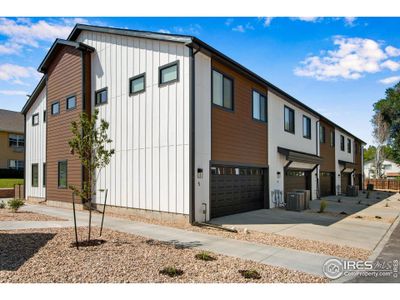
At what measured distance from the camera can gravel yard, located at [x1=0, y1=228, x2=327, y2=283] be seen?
514 cm

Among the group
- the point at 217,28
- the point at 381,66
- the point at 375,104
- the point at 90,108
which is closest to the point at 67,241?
the point at 217,28

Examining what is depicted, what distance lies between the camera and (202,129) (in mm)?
11039

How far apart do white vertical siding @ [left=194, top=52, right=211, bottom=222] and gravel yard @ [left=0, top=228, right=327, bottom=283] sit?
334 centimetres

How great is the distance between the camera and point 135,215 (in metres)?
12.4

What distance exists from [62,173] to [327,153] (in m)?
20.9

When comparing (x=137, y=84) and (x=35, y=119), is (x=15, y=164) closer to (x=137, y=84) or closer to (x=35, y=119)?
(x=35, y=119)

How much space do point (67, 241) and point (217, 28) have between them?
A: 793 cm

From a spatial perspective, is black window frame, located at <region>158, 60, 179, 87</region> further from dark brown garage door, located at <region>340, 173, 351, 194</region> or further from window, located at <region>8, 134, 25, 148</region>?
window, located at <region>8, 134, 25, 148</region>

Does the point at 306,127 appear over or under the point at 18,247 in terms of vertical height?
over

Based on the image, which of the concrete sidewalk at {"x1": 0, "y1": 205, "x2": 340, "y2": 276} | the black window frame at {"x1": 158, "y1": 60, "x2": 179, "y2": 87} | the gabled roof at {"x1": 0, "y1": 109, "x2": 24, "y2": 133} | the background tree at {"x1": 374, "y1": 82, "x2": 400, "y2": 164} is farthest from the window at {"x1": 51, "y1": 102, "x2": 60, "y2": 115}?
the background tree at {"x1": 374, "y1": 82, "x2": 400, "y2": 164}

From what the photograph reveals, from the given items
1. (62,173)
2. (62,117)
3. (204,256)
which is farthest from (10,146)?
(204,256)

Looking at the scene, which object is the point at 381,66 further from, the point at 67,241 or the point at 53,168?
the point at 53,168

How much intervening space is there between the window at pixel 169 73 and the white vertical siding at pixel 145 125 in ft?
0.62
